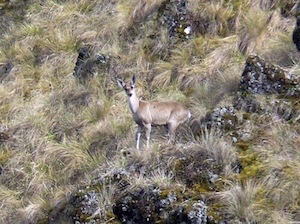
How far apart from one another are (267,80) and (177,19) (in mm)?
3707

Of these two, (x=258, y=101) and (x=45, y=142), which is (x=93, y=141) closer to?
(x=45, y=142)

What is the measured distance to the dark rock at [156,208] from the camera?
26.7ft

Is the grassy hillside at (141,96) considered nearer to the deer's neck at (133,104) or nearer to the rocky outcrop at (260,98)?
the rocky outcrop at (260,98)

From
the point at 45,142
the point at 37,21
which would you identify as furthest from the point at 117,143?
the point at 37,21

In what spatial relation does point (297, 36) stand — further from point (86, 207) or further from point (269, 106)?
point (86, 207)

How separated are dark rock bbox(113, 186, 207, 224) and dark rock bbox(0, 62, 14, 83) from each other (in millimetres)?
6948

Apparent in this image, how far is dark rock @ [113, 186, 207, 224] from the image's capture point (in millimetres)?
8130

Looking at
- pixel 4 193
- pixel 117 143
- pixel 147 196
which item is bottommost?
pixel 4 193

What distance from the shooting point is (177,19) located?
43.4 ft

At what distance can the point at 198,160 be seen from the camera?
29.4ft

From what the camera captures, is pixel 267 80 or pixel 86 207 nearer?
pixel 86 207

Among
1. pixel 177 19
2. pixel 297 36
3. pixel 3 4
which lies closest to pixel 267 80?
pixel 297 36

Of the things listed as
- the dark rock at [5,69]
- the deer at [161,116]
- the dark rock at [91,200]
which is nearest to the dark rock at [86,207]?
the dark rock at [91,200]

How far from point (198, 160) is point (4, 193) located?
12.5ft
